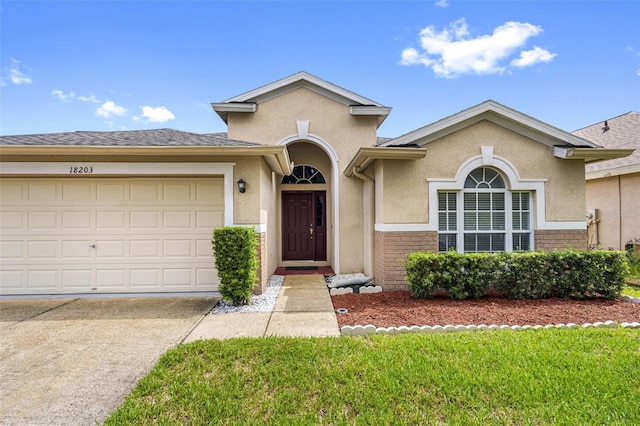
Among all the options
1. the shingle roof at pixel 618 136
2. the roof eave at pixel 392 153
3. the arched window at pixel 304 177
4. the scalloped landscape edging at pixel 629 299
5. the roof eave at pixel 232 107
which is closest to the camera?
the scalloped landscape edging at pixel 629 299

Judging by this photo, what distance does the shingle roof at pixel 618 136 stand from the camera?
459 inches

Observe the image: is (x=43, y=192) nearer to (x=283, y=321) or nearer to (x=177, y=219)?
(x=177, y=219)

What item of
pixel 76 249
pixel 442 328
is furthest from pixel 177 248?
pixel 442 328

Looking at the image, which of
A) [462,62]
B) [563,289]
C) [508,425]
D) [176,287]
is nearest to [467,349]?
[508,425]

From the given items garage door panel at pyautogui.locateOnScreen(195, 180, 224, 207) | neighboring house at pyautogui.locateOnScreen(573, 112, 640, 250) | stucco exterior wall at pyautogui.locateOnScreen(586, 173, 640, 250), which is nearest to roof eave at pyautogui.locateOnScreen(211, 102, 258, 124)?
garage door panel at pyautogui.locateOnScreen(195, 180, 224, 207)

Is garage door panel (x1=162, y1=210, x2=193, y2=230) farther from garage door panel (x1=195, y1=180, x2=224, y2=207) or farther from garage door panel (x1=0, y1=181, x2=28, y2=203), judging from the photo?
garage door panel (x1=0, y1=181, x2=28, y2=203)

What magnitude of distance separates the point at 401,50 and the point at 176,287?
42.1 ft

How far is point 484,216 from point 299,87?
6.58m

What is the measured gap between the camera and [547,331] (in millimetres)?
4695

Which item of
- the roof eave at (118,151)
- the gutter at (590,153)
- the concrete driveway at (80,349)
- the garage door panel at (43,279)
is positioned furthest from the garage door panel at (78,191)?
the gutter at (590,153)

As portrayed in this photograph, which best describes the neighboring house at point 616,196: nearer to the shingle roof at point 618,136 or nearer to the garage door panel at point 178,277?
the shingle roof at point 618,136

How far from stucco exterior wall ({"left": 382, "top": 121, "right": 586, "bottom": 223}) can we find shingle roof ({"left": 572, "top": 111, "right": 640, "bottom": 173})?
575 cm

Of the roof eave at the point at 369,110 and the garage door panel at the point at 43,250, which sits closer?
the garage door panel at the point at 43,250

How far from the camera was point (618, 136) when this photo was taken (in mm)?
13570
